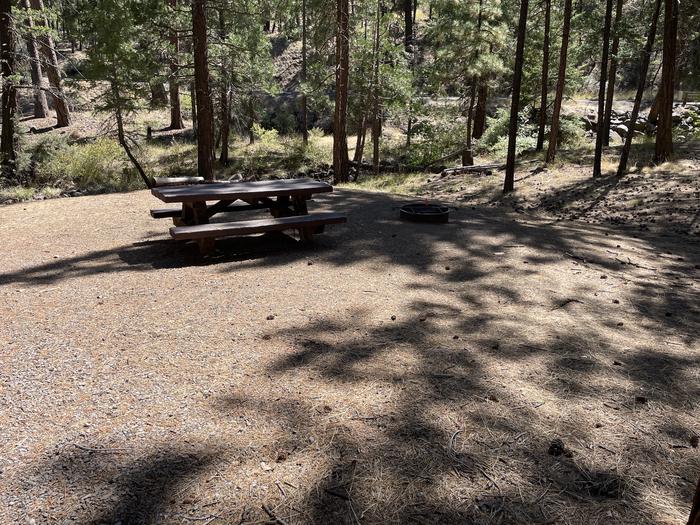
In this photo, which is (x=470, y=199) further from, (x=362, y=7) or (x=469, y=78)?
(x=362, y=7)

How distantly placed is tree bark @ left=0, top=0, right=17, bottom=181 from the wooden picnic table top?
955 centimetres

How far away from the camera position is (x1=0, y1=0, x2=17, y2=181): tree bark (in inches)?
514

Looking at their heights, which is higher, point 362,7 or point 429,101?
point 362,7

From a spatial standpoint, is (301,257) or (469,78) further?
(469,78)

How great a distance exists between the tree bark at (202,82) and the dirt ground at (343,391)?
26.0 ft

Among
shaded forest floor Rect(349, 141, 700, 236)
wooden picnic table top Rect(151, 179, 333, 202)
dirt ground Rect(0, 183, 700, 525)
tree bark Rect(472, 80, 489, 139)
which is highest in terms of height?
tree bark Rect(472, 80, 489, 139)

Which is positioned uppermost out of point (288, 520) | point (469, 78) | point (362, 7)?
point (362, 7)

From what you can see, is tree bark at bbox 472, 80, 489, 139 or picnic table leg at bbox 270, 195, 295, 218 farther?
tree bark at bbox 472, 80, 489, 139

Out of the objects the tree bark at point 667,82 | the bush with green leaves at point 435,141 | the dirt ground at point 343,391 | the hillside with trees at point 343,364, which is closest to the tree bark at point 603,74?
the tree bark at point 667,82

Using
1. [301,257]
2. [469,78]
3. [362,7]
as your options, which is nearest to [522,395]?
[301,257]

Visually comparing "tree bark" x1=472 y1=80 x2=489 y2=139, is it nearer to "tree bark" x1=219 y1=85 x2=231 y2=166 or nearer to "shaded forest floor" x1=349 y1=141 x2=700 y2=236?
"shaded forest floor" x1=349 y1=141 x2=700 y2=236

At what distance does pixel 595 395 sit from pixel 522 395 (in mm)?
511

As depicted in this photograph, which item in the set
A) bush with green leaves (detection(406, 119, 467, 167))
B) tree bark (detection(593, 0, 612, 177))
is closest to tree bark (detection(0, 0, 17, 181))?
bush with green leaves (detection(406, 119, 467, 167))

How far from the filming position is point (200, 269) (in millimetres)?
5906
